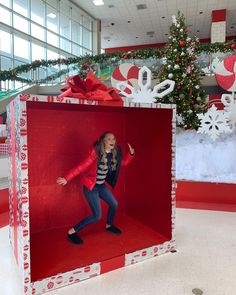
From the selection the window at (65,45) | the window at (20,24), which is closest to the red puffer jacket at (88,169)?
the window at (20,24)

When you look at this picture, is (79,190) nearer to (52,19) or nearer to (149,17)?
(52,19)

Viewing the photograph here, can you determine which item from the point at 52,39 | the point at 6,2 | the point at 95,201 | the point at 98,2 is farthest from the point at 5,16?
the point at 95,201

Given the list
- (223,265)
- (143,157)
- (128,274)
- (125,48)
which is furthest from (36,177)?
(125,48)

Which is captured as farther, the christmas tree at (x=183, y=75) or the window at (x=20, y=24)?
the window at (x=20, y=24)

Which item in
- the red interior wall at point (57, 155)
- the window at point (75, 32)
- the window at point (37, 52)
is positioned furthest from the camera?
the window at point (75, 32)

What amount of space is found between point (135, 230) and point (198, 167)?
1699mm

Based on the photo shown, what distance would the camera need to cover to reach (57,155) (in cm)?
254

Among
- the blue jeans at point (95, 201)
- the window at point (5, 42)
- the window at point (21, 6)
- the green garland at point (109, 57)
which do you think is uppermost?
the window at point (21, 6)

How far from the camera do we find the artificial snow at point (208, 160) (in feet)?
11.7

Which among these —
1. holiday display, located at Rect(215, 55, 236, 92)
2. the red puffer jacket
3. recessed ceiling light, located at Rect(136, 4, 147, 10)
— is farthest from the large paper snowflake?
recessed ceiling light, located at Rect(136, 4, 147, 10)

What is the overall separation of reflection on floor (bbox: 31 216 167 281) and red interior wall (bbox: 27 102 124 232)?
18 cm

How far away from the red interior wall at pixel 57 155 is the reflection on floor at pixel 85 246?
0.60 ft

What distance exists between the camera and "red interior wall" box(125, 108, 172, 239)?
7.23 ft

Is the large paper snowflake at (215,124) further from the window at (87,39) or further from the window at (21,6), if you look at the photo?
the window at (87,39)
